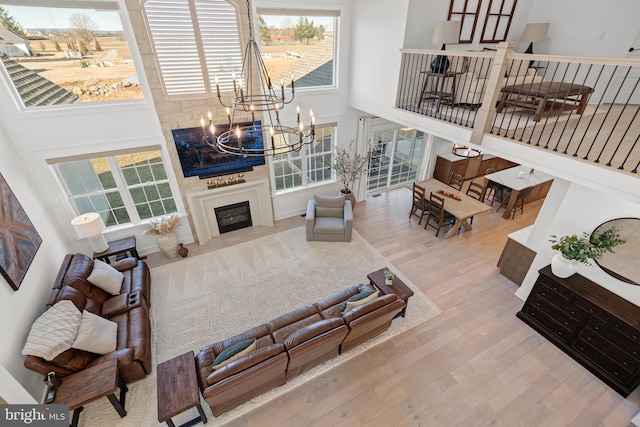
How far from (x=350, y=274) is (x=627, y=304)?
3701 mm

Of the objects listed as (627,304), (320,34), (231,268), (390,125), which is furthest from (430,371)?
(320,34)

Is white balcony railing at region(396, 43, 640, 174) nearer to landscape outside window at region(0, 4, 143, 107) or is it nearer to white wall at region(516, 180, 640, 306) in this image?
white wall at region(516, 180, 640, 306)

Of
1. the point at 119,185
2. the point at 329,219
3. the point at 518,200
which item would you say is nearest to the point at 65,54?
the point at 119,185

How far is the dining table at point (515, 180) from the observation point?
22.2ft

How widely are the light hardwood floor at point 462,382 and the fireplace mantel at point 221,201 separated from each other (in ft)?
12.0

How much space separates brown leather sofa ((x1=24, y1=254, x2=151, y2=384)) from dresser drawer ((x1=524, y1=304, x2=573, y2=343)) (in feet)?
18.0

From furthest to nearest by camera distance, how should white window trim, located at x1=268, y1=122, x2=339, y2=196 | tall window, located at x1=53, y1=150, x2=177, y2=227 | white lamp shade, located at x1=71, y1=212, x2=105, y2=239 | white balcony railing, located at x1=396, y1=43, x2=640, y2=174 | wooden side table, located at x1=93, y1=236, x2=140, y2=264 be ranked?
white window trim, located at x1=268, y1=122, x2=339, y2=196, wooden side table, located at x1=93, y1=236, x2=140, y2=264, tall window, located at x1=53, y1=150, x2=177, y2=227, white lamp shade, located at x1=71, y1=212, x2=105, y2=239, white balcony railing, located at x1=396, y1=43, x2=640, y2=174

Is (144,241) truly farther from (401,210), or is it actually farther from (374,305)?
(401,210)

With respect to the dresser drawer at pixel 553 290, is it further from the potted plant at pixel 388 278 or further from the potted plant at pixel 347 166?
the potted plant at pixel 347 166

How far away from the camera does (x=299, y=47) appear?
5.45 meters

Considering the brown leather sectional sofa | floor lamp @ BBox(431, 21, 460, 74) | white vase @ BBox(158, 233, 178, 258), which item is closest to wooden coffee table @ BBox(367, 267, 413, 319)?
the brown leather sectional sofa

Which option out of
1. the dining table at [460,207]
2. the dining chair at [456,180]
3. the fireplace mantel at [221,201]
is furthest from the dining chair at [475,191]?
the fireplace mantel at [221,201]

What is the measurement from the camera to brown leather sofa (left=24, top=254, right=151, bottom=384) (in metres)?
3.13

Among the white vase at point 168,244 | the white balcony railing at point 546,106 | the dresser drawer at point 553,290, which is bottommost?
the white vase at point 168,244
